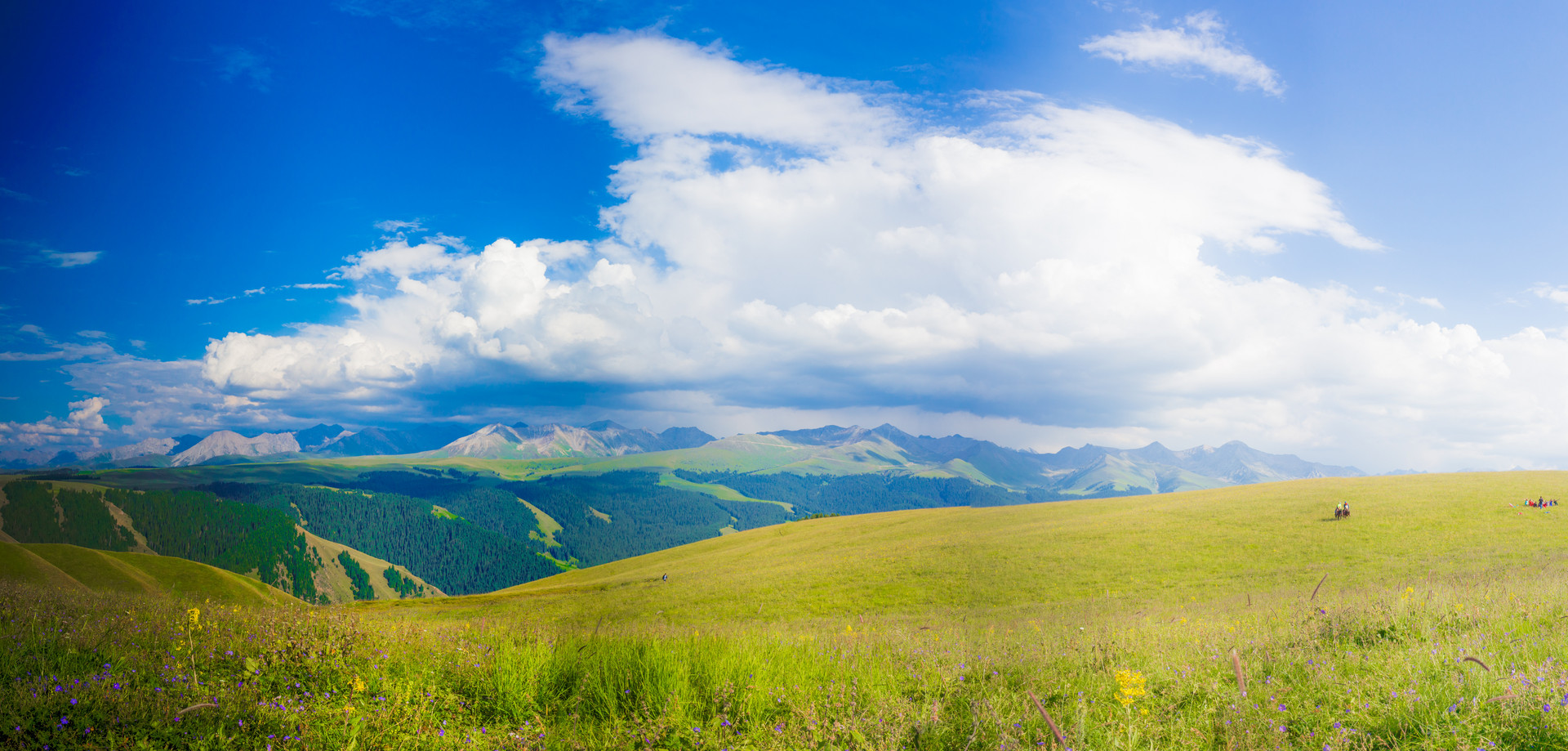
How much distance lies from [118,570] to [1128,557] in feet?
281

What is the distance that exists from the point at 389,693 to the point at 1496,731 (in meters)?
9.90

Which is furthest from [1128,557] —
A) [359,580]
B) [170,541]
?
[170,541]

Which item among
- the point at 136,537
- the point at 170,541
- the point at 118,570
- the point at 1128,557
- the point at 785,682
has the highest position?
the point at 785,682

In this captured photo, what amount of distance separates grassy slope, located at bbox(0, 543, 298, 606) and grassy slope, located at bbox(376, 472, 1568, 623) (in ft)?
86.1

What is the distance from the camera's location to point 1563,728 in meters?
5.01

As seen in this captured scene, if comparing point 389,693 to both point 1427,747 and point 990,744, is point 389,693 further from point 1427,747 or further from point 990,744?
point 1427,747

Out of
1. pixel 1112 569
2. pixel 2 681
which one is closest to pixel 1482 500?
pixel 1112 569

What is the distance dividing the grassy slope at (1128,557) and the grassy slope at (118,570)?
26.2m

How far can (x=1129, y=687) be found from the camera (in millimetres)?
6145

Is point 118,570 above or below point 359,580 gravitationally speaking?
above

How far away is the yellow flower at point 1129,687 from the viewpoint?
20.0 ft

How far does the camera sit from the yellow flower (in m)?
6.10

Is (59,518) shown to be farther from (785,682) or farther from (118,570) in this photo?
(785,682)

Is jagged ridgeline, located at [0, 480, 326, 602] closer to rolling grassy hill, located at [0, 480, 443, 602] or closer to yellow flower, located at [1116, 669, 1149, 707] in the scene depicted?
rolling grassy hill, located at [0, 480, 443, 602]
